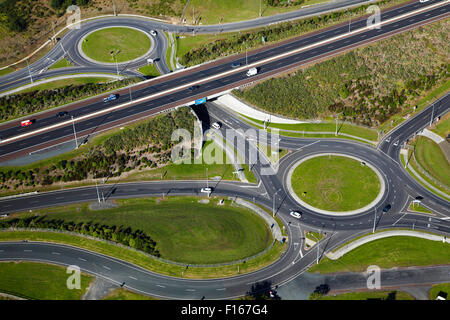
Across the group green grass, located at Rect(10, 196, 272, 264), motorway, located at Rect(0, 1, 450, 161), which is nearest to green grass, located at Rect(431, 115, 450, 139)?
motorway, located at Rect(0, 1, 450, 161)

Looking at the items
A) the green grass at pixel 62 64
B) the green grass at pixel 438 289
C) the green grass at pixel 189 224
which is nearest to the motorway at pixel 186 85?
the green grass at pixel 189 224

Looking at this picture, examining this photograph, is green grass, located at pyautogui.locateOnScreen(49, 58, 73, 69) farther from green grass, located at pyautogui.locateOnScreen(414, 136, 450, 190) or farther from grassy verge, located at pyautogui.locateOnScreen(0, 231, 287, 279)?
green grass, located at pyautogui.locateOnScreen(414, 136, 450, 190)

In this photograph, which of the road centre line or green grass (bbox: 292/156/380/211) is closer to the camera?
green grass (bbox: 292/156/380/211)

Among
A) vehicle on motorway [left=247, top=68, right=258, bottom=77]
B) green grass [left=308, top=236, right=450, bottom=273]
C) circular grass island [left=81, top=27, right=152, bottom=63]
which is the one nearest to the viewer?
green grass [left=308, top=236, right=450, bottom=273]

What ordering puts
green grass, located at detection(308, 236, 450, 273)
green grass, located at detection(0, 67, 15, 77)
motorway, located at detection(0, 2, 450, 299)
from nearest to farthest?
motorway, located at detection(0, 2, 450, 299) → green grass, located at detection(308, 236, 450, 273) → green grass, located at detection(0, 67, 15, 77)

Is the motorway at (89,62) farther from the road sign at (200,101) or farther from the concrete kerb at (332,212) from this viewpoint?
the concrete kerb at (332,212)

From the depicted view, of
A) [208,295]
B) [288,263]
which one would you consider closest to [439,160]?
[288,263]
